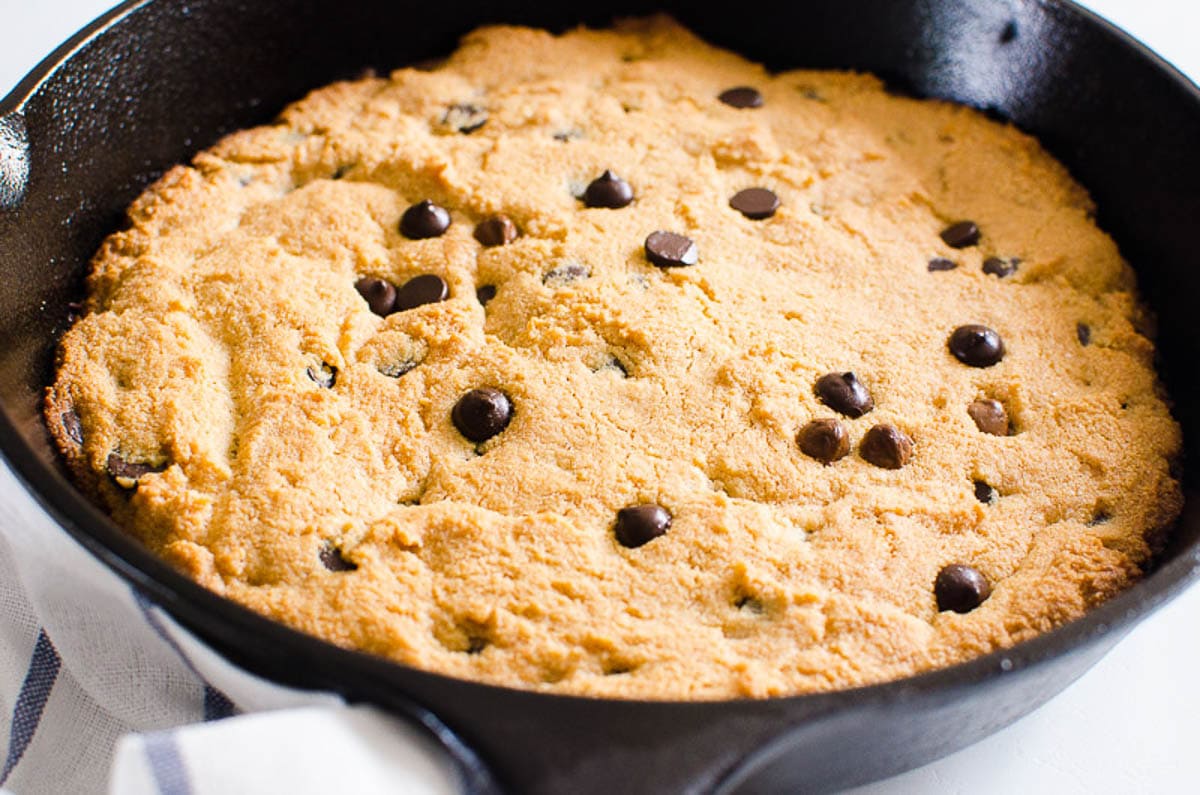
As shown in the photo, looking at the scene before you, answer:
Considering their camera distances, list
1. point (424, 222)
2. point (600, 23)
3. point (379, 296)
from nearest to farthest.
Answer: point (379, 296) → point (424, 222) → point (600, 23)

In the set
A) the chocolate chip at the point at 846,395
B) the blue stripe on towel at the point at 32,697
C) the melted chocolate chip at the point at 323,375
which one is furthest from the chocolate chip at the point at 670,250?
the blue stripe on towel at the point at 32,697

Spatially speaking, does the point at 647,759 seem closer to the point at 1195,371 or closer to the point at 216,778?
the point at 216,778

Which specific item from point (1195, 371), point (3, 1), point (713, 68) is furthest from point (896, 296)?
point (3, 1)

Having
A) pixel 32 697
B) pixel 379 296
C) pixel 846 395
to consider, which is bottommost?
pixel 32 697

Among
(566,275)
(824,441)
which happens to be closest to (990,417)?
(824,441)

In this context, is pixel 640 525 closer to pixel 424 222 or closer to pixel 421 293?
pixel 421 293
